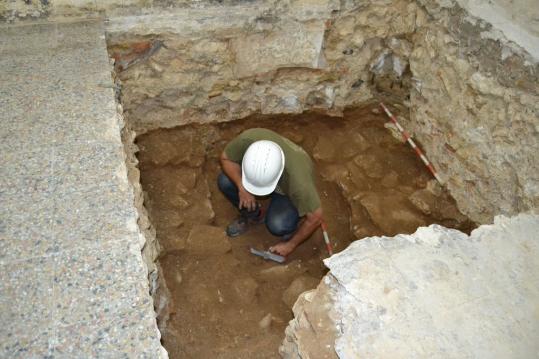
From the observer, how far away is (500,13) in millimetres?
3102

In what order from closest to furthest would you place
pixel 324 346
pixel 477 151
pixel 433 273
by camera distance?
pixel 324 346 → pixel 433 273 → pixel 477 151

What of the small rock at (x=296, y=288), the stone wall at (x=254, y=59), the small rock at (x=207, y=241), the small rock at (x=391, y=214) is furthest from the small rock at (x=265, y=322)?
the stone wall at (x=254, y=59)

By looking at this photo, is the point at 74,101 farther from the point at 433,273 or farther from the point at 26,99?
the point at 433,273

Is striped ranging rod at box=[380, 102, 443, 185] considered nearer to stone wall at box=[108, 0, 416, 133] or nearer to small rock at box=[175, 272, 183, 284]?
stone wall at box=[108, 0, 416, 133]

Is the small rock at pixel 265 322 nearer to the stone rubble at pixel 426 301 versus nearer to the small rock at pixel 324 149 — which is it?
the stone rubble at pixel 426 301

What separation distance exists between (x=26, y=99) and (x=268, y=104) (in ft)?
7.20

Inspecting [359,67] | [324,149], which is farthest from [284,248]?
[359,67]

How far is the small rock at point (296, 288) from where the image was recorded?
303cm

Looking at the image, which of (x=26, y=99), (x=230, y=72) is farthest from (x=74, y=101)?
(x=230, y=72)

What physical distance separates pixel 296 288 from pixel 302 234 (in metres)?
0.40

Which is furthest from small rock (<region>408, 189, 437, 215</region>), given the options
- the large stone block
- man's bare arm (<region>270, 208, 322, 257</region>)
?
the large stone block

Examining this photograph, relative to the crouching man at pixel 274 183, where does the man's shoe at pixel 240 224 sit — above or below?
below

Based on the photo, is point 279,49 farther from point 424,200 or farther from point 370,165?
point 424,200

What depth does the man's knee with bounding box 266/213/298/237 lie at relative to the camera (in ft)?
11.1
